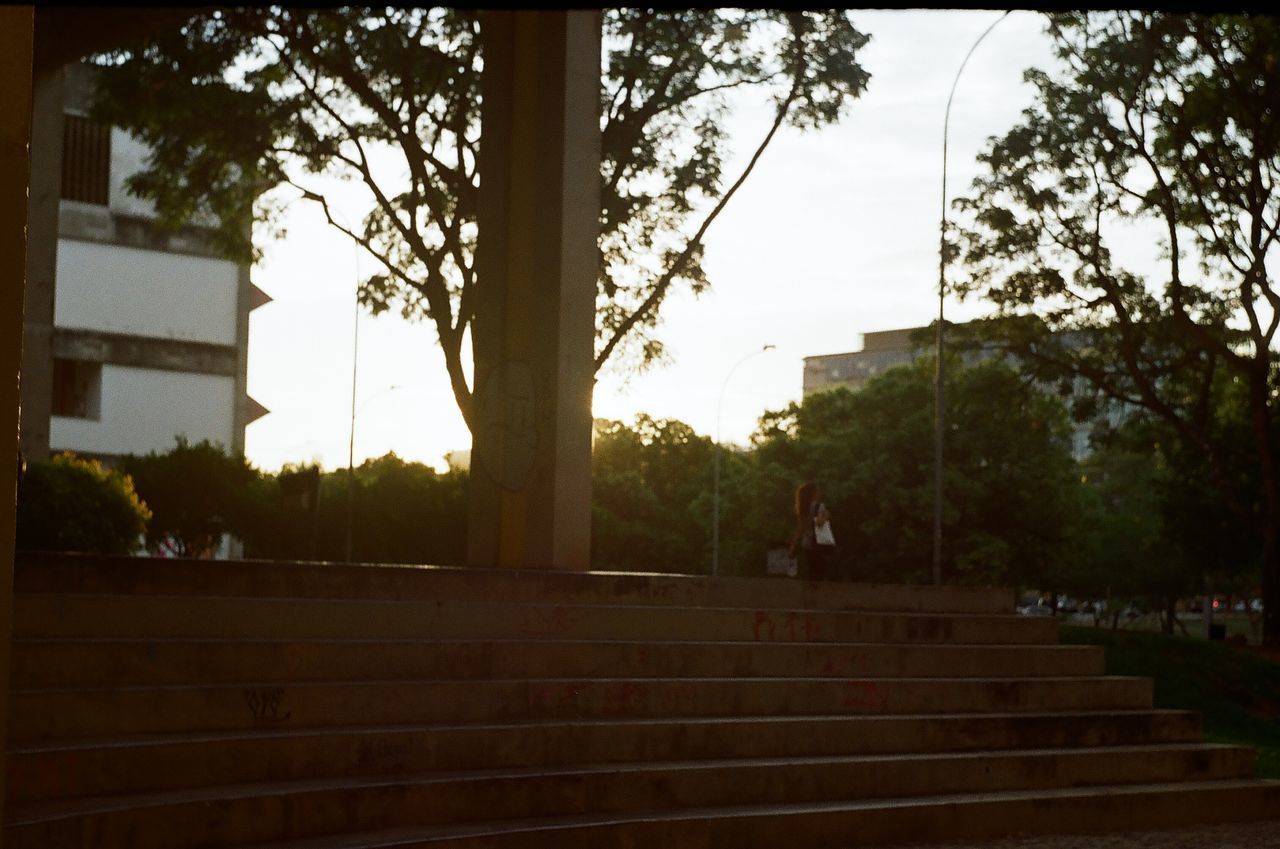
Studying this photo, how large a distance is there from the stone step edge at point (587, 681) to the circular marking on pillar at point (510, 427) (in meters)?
3.34

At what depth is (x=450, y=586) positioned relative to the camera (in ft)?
27.5

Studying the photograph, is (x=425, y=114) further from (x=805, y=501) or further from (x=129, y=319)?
(x=129, y=319)

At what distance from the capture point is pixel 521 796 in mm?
6812

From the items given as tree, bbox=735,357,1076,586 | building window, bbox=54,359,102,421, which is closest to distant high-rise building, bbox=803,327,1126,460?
tree, bbox=735,357,1076,586

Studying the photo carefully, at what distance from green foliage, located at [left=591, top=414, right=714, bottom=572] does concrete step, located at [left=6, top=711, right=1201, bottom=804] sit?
159ft

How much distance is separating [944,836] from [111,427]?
35325mm

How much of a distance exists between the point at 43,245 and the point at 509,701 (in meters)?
13.9

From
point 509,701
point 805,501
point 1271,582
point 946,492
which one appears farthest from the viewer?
point 946,492

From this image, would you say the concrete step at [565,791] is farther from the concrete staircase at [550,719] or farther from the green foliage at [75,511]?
the green foliage at [75,511]

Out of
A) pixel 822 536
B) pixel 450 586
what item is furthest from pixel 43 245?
pixel 450 586

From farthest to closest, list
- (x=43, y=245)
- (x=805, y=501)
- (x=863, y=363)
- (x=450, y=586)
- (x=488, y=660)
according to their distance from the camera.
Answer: (x=863, y=363)
(x=43, y=245)
(x=805, y=501)
(x=450, y=586)
(x=488, y=660)

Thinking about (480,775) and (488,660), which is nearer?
(480,775)

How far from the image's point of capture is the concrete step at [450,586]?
7.04 meters

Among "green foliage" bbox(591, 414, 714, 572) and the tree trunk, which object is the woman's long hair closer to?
the tree trunk
